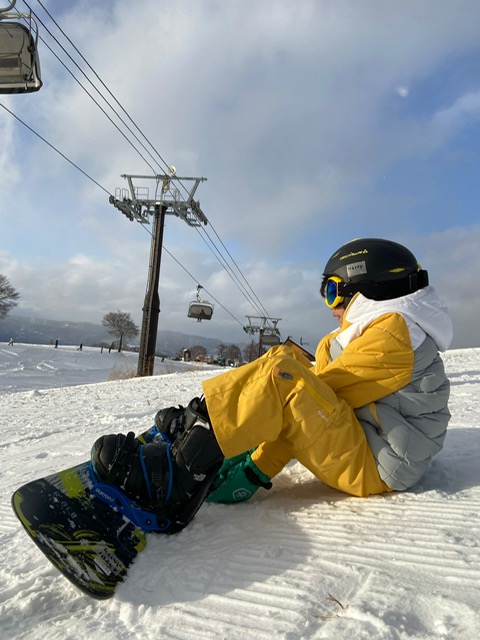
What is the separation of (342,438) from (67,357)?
2870 centimetres

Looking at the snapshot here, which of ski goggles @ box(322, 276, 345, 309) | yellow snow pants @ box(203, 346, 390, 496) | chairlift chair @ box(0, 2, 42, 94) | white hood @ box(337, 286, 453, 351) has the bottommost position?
yellow snow pants @ box(203, 346, 390, 496)

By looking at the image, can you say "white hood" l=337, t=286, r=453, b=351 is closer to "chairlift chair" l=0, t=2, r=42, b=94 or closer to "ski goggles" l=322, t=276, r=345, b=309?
"ski goggles" l=322, t=276, r=345, b=309

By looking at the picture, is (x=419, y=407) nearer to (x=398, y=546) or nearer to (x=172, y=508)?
(x=398, y=546)

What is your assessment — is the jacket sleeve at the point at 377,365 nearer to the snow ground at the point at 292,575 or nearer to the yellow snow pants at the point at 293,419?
the yellow snow pants at the point at 293,419

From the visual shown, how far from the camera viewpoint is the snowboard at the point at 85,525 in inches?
48.6

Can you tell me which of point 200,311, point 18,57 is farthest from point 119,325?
point 18,57

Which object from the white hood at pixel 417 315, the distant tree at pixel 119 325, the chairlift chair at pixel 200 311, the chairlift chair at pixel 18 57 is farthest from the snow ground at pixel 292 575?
the distant tree at pixel 119 325

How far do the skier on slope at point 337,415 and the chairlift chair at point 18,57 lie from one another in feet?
12.9

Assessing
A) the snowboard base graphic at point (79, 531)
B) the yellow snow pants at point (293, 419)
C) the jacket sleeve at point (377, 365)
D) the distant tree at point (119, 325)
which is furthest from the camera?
the distant tree at point (119, 325)

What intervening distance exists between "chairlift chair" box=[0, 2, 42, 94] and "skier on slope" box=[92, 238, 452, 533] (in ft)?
12.9

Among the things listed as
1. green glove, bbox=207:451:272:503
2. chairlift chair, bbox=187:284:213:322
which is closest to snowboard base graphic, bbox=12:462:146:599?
green glove, bbox=207:451:272:503

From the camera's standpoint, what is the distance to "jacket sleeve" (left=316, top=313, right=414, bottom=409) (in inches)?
66.9

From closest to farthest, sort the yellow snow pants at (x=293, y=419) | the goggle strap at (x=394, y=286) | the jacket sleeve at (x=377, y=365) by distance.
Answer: the yellow snow pants at (x=293, y=419) → the jacket sleeve at (x=377, y=365) → the goggle strap at (x=394, y=286)

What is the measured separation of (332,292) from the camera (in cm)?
213
